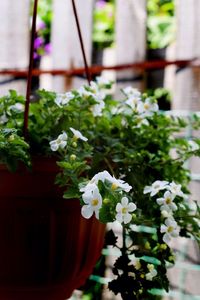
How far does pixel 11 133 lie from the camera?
0.66 m

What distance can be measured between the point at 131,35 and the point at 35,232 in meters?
0.75

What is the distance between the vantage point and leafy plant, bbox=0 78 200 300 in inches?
23.7

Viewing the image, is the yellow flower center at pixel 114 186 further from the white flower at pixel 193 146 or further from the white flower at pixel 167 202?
the white flower at pixel 193 146

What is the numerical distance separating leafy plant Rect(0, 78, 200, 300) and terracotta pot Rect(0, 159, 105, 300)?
37mm

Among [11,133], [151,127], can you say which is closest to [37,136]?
[11,133]

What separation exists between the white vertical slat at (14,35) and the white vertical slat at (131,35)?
29cm

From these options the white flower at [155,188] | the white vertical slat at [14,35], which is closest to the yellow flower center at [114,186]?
the white flower at [155,188]

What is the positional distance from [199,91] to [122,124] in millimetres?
382

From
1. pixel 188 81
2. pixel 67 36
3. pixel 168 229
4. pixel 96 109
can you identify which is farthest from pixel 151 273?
pixel 67 36

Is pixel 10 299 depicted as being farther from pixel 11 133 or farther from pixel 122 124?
pixel 122 124

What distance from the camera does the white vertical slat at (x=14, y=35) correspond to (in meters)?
1.37

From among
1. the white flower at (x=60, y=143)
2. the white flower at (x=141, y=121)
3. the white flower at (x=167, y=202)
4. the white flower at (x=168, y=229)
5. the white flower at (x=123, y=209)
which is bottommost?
the white flower at (x=168, y=229)

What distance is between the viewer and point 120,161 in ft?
2.44

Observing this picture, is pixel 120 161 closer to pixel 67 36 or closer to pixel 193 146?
pixel 193 146
